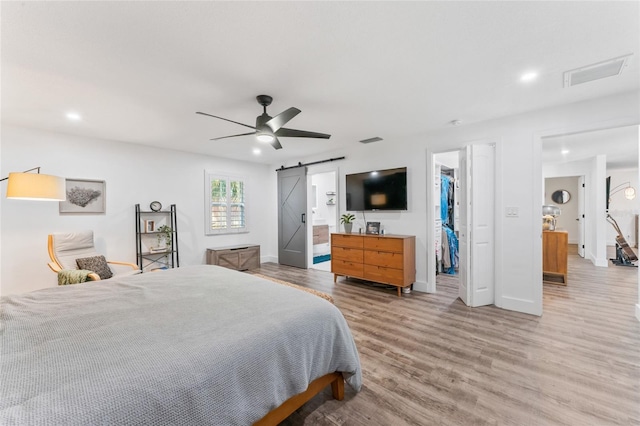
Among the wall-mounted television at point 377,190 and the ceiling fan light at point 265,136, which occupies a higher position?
the ceiling fan light at point 265,136

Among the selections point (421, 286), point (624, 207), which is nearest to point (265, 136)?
point (421, 286)

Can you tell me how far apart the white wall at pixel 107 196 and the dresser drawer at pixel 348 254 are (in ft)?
8.38

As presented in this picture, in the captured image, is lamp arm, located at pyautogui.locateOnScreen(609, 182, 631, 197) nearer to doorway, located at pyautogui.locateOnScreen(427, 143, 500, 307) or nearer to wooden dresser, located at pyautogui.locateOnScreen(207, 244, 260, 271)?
doorway, located at pyautogui.locateOnScreen(427, 143, 500, 307)

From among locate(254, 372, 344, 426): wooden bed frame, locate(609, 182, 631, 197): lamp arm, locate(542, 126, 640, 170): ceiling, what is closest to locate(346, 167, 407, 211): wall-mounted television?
locate(542, 126, 640, 170): ceiling

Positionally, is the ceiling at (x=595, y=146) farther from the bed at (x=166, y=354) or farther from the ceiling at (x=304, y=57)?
the bed at (x=166, y=354)

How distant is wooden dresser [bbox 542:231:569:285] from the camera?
4.32m

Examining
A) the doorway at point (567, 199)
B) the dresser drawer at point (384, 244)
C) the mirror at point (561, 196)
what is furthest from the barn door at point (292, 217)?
the mirror at point (561, 196)

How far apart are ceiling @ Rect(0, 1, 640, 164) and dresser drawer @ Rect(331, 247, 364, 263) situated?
213cm

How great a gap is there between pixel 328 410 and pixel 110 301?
63.4 inches

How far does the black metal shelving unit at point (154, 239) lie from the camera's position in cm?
459

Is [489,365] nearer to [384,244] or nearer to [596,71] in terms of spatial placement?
[384,244]

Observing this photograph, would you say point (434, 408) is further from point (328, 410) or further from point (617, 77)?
point (617, 77)

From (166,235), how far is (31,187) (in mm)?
2434

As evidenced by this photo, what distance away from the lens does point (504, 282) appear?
339 cm
